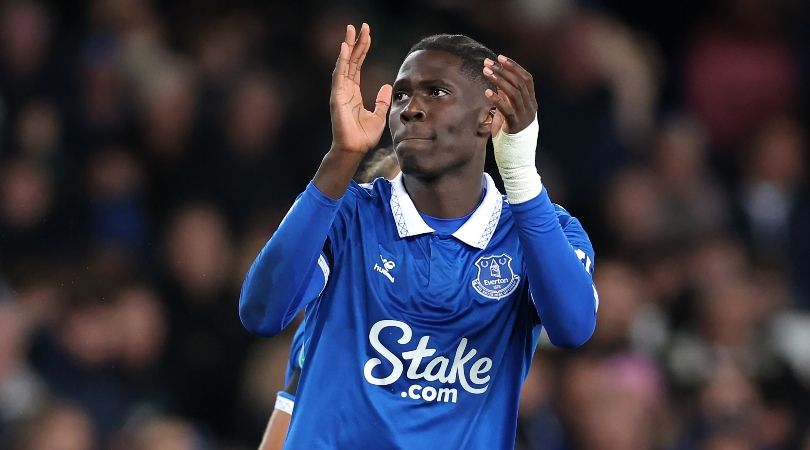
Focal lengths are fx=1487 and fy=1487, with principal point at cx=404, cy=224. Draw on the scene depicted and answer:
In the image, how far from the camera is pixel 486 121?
140 inches

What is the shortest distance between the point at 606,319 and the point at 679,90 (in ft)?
9.07

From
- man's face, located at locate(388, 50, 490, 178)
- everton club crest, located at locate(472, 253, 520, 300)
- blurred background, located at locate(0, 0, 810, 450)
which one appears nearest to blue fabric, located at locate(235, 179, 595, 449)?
everton club crest, located at locate(472, 253, 520, 300)

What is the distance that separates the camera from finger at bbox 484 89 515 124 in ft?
10.7

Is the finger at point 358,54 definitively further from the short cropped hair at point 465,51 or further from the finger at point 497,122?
the finger at point 497,122

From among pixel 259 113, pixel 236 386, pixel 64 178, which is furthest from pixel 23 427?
pixel 259 113

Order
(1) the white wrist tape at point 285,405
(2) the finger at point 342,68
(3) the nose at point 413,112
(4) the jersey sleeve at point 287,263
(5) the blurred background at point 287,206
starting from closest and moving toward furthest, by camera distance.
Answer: (4) the jersey sleeve at point 287,263
(2) the finger at point 342,68
(3) the nose at point 413,112
(1) the white wrist tape at point 285,405
(5) the blurred background at point 287,206

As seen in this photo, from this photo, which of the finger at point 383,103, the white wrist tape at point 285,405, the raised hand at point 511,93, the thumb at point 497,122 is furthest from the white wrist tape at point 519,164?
the white wrist tape at point 285,405

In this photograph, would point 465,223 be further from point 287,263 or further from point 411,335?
point 287,263

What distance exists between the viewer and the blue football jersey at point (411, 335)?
11.1 feet

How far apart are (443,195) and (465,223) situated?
9 centimetres

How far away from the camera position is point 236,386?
21.6 feet

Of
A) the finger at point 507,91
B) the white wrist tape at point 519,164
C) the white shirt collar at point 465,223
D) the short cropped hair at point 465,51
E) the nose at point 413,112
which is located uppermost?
the short cropped hair at point 465,51

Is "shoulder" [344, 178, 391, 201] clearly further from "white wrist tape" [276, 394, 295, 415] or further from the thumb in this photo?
"white wrist tape" [276, 394, 295, 415]

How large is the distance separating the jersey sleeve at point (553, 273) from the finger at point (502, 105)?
0.20 metres
